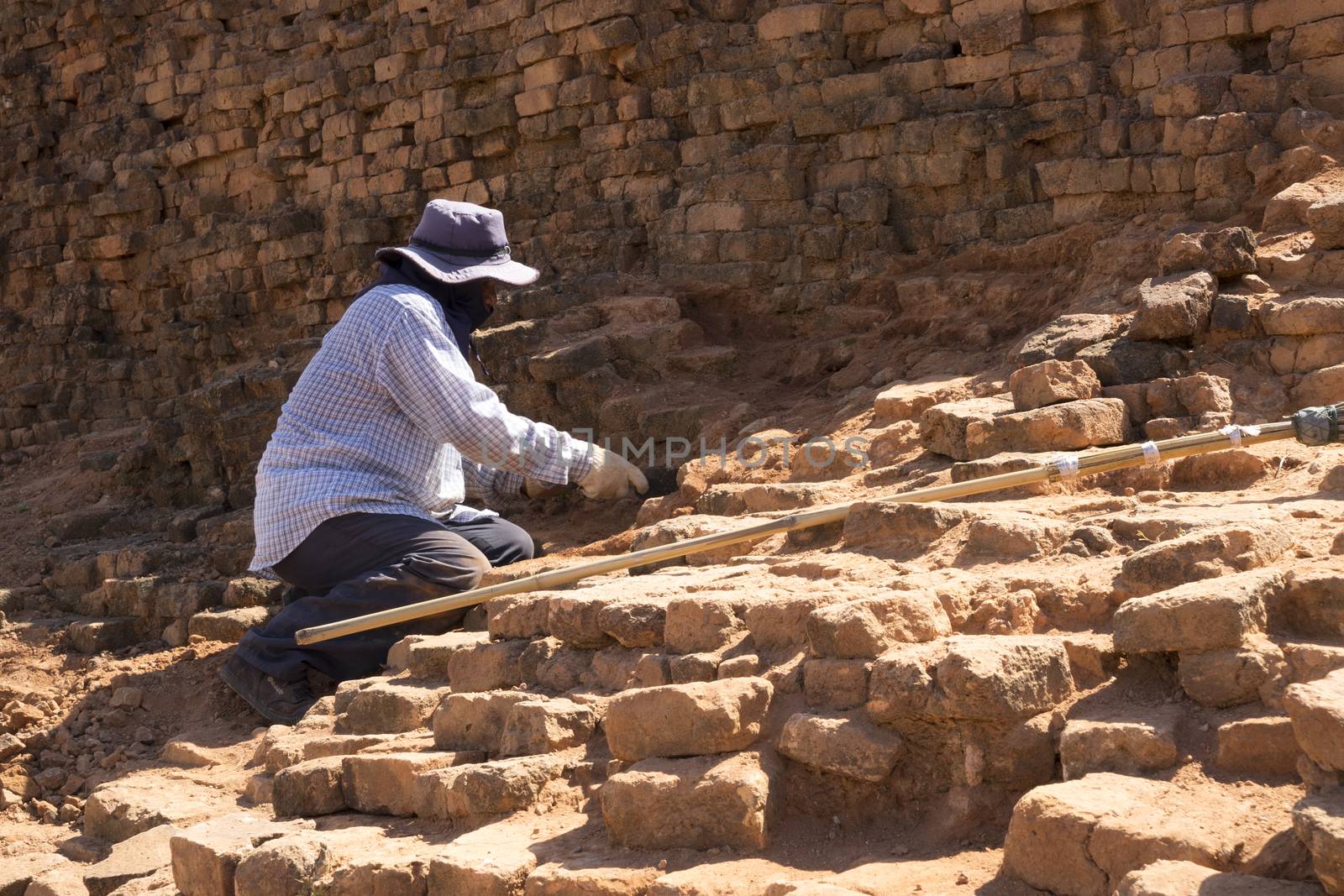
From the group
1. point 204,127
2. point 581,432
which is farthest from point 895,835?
point 204,127

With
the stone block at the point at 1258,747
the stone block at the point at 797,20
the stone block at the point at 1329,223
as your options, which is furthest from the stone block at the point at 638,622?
the stone block at the point at 797,20

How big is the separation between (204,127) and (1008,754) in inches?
374

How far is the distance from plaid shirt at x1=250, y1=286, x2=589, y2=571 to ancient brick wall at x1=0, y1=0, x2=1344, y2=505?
8.48 feet

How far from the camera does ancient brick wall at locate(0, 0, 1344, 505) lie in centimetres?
646

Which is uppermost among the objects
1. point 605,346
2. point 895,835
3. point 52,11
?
point 52,11

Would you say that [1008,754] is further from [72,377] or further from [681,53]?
[72,377]

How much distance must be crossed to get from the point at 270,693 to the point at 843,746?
250cm

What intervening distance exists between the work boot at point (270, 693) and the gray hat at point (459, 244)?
148 cm

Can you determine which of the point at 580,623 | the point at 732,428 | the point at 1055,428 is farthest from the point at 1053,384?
the point at 580,623

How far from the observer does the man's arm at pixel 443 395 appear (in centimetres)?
484

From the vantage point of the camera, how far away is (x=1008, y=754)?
2846 mm

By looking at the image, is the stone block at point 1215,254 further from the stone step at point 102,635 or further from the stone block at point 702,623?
the stone step at point 102,635

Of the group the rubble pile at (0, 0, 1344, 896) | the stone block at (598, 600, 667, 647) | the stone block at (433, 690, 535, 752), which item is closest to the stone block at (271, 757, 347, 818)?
the rubble pile at (0, 0, 1344, 896)

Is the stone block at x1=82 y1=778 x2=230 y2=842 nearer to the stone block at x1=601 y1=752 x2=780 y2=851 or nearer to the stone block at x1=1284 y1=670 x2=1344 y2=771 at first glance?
the stone block at x1=601 y1=752 x2=780 y2=851
